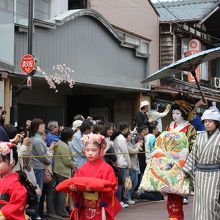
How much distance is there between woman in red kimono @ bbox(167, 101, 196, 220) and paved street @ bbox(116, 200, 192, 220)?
7.11 feet

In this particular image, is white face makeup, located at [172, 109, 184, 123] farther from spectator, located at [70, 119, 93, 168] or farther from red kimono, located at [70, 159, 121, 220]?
spectator, located at [70, 119, 93, 168]

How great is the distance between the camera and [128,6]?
19141mm

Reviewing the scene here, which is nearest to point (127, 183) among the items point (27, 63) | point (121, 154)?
point (121, 154)

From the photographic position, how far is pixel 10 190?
4.89 metres

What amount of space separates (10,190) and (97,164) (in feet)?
4.87

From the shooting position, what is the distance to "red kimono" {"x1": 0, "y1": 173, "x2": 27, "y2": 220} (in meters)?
4.78

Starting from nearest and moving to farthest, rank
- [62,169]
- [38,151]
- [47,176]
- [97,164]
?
[97,164] → [38,151] → [47,176] → [62,169]

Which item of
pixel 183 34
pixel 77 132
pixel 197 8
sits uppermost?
pixel 197 8

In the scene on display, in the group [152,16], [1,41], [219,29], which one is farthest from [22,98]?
[219,29]

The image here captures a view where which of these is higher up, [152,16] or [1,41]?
[152,16]

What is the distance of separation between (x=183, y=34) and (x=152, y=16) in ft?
8.25

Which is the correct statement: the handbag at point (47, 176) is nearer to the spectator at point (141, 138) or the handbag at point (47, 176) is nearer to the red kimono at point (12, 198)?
the spectator at point (141, 138)

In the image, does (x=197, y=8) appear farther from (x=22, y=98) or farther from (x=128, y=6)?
(x=22, y=98)

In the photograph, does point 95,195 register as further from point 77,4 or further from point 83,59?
point 77,4
